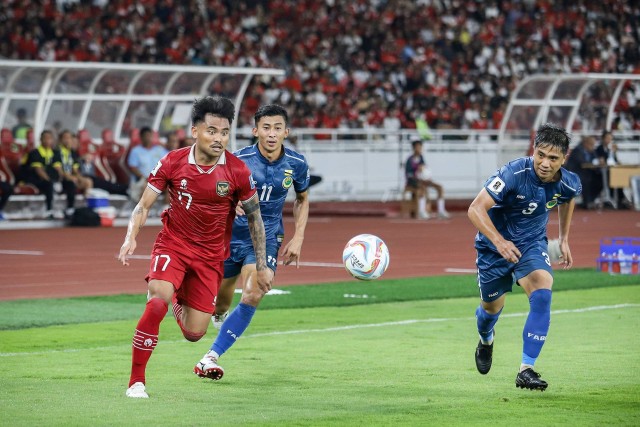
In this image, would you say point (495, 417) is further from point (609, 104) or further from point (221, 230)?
point (609, 104)

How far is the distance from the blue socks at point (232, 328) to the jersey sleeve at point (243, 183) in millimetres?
1152

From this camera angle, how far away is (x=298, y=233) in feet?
33.8

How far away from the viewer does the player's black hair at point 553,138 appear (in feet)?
29.9

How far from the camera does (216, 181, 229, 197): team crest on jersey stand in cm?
880

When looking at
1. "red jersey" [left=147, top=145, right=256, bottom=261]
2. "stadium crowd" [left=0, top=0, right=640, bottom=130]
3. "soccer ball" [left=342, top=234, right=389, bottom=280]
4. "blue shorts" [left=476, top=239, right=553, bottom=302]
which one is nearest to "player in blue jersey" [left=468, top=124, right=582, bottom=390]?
"blue shorts" [left=476, top=239, right=553, bottom=302]

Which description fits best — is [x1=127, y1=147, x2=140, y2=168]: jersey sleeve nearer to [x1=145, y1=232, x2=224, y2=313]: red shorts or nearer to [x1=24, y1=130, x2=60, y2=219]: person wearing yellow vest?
[x1=24, y1=130, x2=60, y2=219]: person wearing yellow vest

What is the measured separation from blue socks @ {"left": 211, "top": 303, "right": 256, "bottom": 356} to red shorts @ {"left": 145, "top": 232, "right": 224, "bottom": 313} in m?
0.67

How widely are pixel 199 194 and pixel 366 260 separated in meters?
2.14

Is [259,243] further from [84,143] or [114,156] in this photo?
[114,156]

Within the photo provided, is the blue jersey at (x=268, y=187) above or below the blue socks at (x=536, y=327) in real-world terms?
above

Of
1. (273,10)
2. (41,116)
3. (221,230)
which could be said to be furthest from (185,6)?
(221,230)

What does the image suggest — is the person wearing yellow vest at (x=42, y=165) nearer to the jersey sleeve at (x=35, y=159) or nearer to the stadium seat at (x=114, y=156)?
the jersey sleeve at (x=35, y=159)

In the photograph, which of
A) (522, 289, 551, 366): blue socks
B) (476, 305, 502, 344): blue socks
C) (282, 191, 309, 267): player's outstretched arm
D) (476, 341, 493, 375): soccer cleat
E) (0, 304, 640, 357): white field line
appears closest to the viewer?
(522, 289, 551, 366): blue socks

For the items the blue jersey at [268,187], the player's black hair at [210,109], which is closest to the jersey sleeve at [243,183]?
the player's black hair at [210,109]
